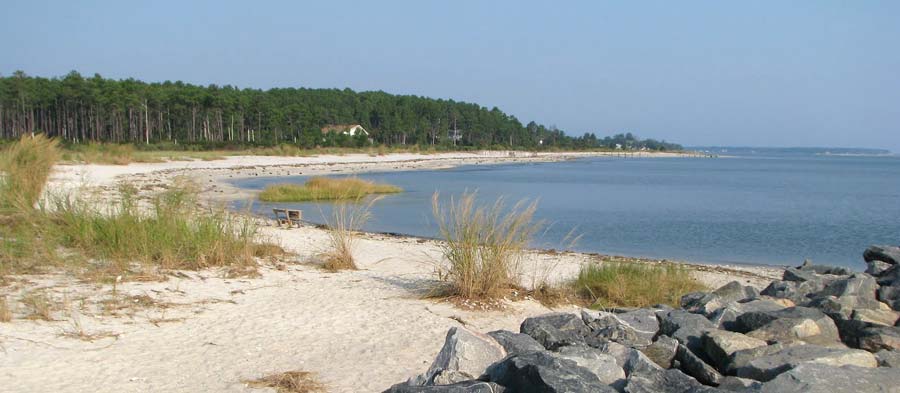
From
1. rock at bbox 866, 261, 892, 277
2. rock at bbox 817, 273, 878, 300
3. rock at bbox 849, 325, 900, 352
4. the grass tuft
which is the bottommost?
rock at bbox 866, 261, 892, 277

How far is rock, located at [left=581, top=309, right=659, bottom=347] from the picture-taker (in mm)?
5668

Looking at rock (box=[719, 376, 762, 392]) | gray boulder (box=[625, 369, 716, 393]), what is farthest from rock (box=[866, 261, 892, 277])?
gray boulder (box=[625, 369, 716, 393])

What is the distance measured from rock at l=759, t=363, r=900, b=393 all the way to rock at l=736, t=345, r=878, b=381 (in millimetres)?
178

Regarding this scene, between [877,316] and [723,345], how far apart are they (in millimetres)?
2643

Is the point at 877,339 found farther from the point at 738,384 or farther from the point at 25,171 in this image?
the point at 25,171

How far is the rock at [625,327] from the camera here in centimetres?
567

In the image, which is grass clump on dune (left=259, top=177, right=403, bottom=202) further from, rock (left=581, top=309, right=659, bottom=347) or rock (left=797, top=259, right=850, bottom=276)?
rock (left=581, top=309, right=659, bottom=347)

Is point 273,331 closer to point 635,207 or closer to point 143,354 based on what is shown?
point 143,354

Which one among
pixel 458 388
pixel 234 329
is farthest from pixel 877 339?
pixel 234 329

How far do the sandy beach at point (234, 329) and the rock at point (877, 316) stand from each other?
2851 mm

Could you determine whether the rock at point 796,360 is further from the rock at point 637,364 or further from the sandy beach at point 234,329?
the sandy beach at point 234,329

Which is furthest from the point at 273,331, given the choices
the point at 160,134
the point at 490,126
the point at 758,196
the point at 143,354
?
the point at 490,126

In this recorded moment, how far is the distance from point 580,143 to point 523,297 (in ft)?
489

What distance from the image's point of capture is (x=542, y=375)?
3854 mm
